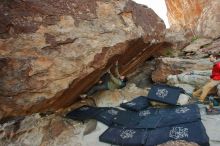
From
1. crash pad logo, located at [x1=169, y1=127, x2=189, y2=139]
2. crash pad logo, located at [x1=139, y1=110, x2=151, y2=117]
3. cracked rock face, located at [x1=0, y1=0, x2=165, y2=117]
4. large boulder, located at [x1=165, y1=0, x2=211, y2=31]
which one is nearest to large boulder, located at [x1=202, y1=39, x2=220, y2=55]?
large boulder, located at [x1=165, y1=0, x2=211, y2=31]

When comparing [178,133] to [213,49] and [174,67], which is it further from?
[213,49]

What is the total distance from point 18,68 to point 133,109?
9.70 feet

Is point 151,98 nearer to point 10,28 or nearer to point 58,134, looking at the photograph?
point 58,134

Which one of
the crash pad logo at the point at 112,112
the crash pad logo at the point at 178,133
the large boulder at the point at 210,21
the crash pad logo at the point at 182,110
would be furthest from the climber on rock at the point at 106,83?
the large boulder at the point at 210,21

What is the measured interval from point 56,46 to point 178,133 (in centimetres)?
307

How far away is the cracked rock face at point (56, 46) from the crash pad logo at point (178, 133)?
241 centimetres

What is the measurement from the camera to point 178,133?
195 inches

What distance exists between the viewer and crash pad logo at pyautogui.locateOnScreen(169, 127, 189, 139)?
15.9ft

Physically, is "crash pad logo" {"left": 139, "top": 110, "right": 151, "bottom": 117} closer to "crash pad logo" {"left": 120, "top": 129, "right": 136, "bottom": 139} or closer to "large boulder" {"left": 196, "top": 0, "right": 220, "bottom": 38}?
"crash pad logo" {"left": 120, "top": 129, "right": 136, "bottom": 139}

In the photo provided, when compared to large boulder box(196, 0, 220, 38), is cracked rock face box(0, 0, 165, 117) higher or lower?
lower

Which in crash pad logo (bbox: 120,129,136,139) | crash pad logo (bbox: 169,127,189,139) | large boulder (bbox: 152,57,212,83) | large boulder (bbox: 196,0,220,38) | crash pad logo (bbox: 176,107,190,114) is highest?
large boulder (bbox: 196,0,220,38)

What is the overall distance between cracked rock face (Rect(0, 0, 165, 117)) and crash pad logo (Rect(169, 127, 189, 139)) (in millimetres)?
2412

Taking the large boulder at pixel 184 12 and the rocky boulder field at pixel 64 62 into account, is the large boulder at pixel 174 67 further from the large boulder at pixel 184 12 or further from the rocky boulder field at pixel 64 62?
the large boulder at pixel 184 12

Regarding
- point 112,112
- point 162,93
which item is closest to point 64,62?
point 112,112
